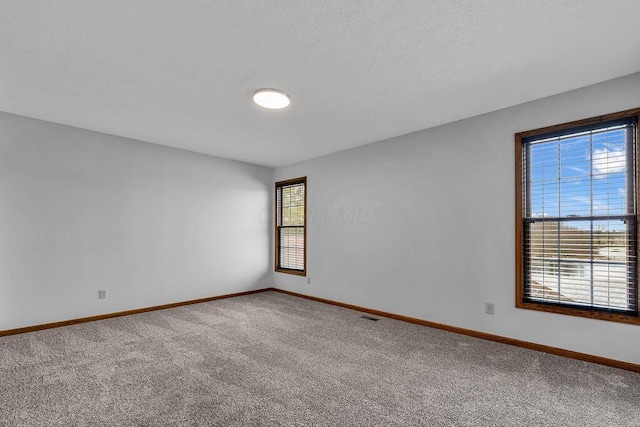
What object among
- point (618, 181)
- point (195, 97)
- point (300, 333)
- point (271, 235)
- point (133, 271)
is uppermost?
point (195, 97)

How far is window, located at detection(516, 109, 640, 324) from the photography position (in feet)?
8.82

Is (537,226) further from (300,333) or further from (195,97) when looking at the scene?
(195,97)

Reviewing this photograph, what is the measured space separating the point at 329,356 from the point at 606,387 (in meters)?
2.21

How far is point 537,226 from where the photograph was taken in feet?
10.4

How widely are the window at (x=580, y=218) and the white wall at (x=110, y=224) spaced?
451 centimetres

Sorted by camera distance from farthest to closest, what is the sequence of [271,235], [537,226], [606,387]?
[271,235]
[537,226]
[606,387]

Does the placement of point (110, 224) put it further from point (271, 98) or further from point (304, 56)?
point (304, 56)

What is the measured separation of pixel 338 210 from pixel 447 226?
1.89 m

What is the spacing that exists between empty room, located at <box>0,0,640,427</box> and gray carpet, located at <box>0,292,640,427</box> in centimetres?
2

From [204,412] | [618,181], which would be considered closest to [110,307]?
[204,412]

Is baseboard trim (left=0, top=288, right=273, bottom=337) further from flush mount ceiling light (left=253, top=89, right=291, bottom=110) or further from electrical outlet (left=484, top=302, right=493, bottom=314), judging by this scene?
electrical outlet (left=484, top=302, right=493, bottom=314)

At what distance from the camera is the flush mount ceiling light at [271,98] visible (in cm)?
293

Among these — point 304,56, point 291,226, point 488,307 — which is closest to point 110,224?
→ point 291,226

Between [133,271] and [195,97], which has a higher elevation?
[195,97]
